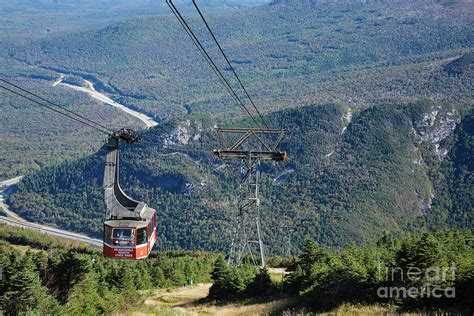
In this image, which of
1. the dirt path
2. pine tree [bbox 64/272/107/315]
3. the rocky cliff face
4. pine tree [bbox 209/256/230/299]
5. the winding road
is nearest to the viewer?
the dirt path

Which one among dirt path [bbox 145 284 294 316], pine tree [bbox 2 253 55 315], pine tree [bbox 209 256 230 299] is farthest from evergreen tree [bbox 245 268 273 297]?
pine tree [bbox 2 253 55 315]

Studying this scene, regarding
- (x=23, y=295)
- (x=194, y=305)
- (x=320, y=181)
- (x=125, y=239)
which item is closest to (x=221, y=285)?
(x=194, y=305)

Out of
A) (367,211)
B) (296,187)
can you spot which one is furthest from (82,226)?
(367,211)

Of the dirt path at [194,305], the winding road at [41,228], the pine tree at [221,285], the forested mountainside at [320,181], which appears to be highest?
the forested mountainside at [320,181]

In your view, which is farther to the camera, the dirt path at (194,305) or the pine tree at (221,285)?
the pine tree at (221,285)

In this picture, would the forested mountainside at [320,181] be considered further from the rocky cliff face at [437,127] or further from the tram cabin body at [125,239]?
the tram cabin body at [125,239]

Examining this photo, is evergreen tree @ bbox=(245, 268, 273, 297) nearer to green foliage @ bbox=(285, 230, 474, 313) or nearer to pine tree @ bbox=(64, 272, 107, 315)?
green foliage @ bbox=(285, 230, 474, 313)

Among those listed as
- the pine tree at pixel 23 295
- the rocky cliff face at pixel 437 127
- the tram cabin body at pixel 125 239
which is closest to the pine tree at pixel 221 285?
the tram cabin body at pixel 125 239
